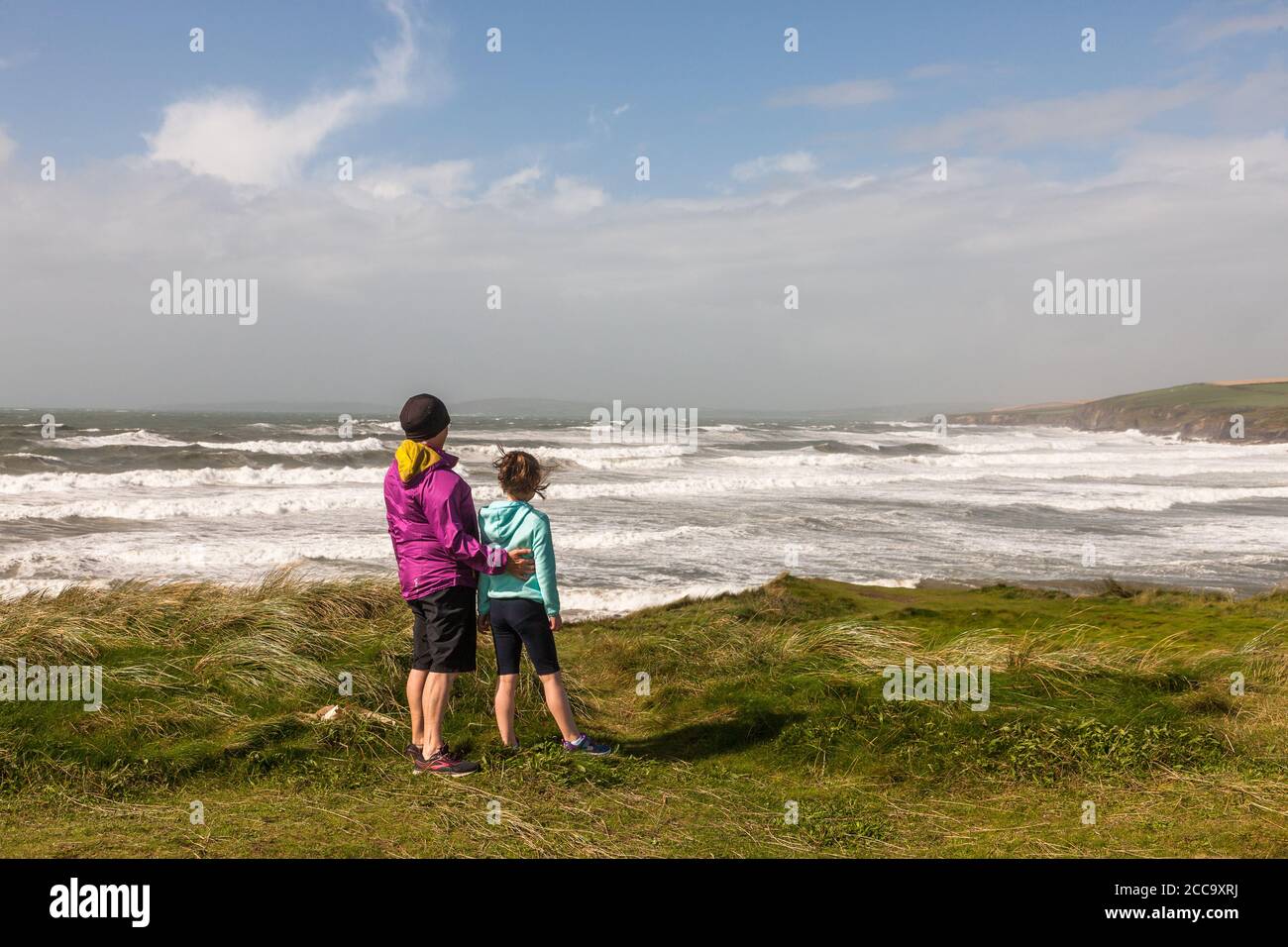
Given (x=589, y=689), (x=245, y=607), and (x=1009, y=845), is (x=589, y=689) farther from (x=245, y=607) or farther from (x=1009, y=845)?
(x=1009, y=845)

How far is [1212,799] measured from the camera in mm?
4328

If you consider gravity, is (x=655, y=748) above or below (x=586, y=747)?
below

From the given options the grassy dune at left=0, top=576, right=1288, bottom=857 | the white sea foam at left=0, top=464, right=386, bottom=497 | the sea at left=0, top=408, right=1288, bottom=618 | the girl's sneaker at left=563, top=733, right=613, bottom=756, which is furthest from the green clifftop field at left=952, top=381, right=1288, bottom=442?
the girl's sneaker at left=563, top=733, right=613, bottom=756

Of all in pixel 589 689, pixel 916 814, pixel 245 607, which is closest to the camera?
pixel 916 814

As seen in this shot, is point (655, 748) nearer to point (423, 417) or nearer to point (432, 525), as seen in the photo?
point (432, 525)

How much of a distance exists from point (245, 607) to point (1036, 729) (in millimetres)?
5790

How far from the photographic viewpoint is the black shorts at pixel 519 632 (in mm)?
4547

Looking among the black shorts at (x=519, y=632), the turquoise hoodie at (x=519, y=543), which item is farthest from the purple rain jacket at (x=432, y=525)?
the black shorts at (x=519, y=632)

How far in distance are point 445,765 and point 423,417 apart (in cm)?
178

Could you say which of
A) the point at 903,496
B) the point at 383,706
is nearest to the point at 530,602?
the point at 383,706

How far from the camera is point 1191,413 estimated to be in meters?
90.7

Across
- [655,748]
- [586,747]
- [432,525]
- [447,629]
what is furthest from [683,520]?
[432,525]

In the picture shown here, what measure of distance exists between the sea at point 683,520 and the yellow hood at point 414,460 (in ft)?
9.22

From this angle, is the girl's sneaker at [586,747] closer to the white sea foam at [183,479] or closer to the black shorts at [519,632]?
the black shorts at [519,632]
